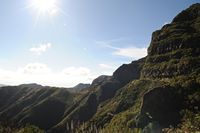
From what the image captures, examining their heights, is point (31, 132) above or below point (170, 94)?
below

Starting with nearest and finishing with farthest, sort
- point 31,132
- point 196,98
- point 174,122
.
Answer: point 31,132
point 174,122
point 196,98

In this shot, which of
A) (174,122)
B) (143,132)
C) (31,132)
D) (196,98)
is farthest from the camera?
(196,98)

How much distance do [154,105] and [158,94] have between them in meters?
8.07

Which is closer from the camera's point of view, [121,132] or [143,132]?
[143,132]

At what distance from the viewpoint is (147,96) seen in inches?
7766

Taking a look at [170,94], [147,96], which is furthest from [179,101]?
[147,96]

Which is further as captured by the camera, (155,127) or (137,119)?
(137,119)

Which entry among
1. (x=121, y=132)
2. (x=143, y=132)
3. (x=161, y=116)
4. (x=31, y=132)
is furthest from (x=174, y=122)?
(x=31, y=132)

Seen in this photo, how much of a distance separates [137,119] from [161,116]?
16774mm

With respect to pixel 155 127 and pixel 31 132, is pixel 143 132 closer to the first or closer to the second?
pixel 155 127

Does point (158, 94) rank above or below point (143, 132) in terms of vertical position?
above

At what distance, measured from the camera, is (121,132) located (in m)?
200

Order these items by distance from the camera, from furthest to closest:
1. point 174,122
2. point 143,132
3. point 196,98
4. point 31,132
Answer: point 196,98, point 174,122, point 143,132, point 31,132

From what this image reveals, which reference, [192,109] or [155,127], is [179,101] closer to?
[192,109]
